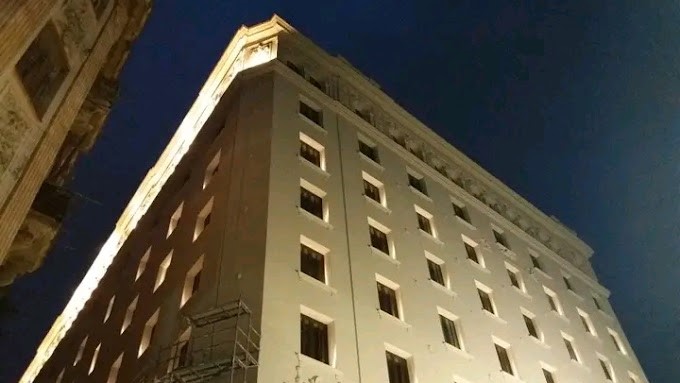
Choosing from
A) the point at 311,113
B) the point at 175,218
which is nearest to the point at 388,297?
the point at 311,113

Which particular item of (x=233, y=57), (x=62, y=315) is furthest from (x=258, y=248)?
(x=62, y=315)

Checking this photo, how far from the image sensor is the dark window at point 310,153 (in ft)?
73.9

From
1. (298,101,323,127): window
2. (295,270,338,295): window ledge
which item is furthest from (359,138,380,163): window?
(295,270,338,295): window ledge

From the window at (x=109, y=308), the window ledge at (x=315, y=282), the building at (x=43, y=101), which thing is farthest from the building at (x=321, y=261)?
the building at (x=43, y=101)

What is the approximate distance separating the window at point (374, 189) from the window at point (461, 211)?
606 cm

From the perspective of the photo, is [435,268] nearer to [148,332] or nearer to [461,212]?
[461,212]

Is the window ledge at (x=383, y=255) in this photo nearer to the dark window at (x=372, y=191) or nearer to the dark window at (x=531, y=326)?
the dark window at (x=372, y=191)

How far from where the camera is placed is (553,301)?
2998cm

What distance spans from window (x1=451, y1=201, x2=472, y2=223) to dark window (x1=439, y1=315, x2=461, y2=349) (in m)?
8.72

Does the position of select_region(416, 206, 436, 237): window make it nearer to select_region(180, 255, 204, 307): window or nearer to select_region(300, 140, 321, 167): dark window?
select_region(300, 140, 321, 167): dark window

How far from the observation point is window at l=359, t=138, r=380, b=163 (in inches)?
1048

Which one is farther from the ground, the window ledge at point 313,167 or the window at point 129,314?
the window ledge at point 313,167

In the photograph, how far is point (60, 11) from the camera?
1134cm

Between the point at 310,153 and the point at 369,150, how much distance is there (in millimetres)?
4972
